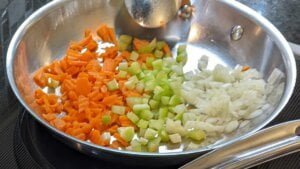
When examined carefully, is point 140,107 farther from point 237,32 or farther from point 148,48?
point 237,32

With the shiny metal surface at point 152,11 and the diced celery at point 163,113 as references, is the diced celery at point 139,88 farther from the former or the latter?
the shiny metal surface at point 152,11

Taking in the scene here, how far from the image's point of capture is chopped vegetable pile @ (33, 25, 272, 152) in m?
0.93

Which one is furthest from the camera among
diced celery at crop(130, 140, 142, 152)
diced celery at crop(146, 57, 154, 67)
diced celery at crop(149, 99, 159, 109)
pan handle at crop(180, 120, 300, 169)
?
diced celery at crop(146, 57, 154, 67)

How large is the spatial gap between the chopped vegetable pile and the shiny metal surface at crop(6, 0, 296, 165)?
3 cm

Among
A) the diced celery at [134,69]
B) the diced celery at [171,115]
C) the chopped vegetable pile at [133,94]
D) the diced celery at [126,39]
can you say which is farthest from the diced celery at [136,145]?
the diced celery at [126,39]

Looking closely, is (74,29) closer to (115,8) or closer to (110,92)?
(115,8)

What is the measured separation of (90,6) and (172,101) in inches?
13.4

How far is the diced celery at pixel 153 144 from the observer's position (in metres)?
0.91

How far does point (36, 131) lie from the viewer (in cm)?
93

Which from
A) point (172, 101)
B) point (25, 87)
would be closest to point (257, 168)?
point (172, 101)

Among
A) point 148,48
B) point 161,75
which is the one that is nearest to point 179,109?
point 161,75

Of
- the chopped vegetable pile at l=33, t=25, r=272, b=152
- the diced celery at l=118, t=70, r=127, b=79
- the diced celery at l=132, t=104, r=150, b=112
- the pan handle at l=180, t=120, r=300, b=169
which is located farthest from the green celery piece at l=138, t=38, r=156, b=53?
the pan handle at l=180, t=120, r=300, b=169

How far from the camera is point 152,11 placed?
1151 millimetres

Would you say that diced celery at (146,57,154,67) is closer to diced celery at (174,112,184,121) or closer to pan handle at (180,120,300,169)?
diced celery at (174,112,184,121)
